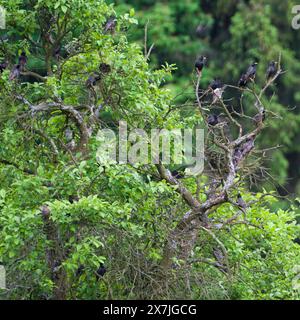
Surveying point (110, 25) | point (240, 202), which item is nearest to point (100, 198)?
point (240, 202)

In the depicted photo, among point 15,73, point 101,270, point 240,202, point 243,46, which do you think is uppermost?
point 15,73

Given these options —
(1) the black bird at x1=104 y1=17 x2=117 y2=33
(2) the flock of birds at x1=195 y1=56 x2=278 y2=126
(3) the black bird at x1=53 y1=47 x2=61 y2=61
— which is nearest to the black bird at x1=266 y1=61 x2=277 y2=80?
(2) the flock of birds at x1=195 y1=56 x2=278 y2=126

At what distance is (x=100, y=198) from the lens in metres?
6.09

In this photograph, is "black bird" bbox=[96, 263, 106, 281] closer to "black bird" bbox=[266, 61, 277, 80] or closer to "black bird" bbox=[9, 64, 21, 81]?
"black bird" bbox=[9, 64, 21, 81]

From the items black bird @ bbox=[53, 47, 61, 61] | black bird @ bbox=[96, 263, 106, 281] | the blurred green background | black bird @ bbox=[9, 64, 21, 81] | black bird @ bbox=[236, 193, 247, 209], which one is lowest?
the blurred green background

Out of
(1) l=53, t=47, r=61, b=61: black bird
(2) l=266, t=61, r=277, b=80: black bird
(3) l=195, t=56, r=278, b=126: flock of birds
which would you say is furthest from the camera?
(1) l=53, t=47, r=61, b=61: black bird

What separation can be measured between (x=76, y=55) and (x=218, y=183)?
46.5 inches

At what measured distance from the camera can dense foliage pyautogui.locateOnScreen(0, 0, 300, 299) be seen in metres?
5.95

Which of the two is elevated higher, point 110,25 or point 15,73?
point 110,25

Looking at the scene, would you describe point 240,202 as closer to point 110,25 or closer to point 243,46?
point 110,25

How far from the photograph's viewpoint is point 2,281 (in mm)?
6105

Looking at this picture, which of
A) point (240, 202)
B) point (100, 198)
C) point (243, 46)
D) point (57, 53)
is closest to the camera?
point (100, 198)
